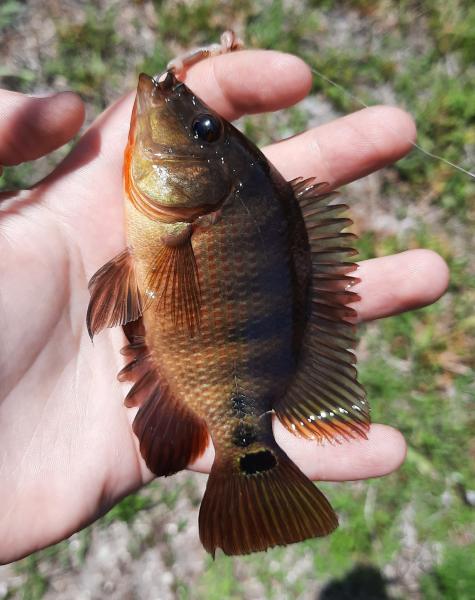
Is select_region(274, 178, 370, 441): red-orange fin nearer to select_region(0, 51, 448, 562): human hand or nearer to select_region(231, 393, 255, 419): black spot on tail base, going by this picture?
select_region(231, 393, 255, 419): black spot on tail base

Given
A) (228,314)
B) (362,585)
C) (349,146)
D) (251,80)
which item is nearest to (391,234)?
(349,146)

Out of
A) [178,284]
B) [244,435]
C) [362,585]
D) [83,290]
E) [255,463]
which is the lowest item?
[362,585]

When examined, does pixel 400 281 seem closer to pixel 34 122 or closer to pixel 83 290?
pixel 83 290

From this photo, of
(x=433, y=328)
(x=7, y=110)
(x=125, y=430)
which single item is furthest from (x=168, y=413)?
(x=433, y=328)

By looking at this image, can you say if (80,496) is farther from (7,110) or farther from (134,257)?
(7,110)

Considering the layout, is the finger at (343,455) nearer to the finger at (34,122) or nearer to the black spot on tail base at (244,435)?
the black spot on tail base at (244,435)
